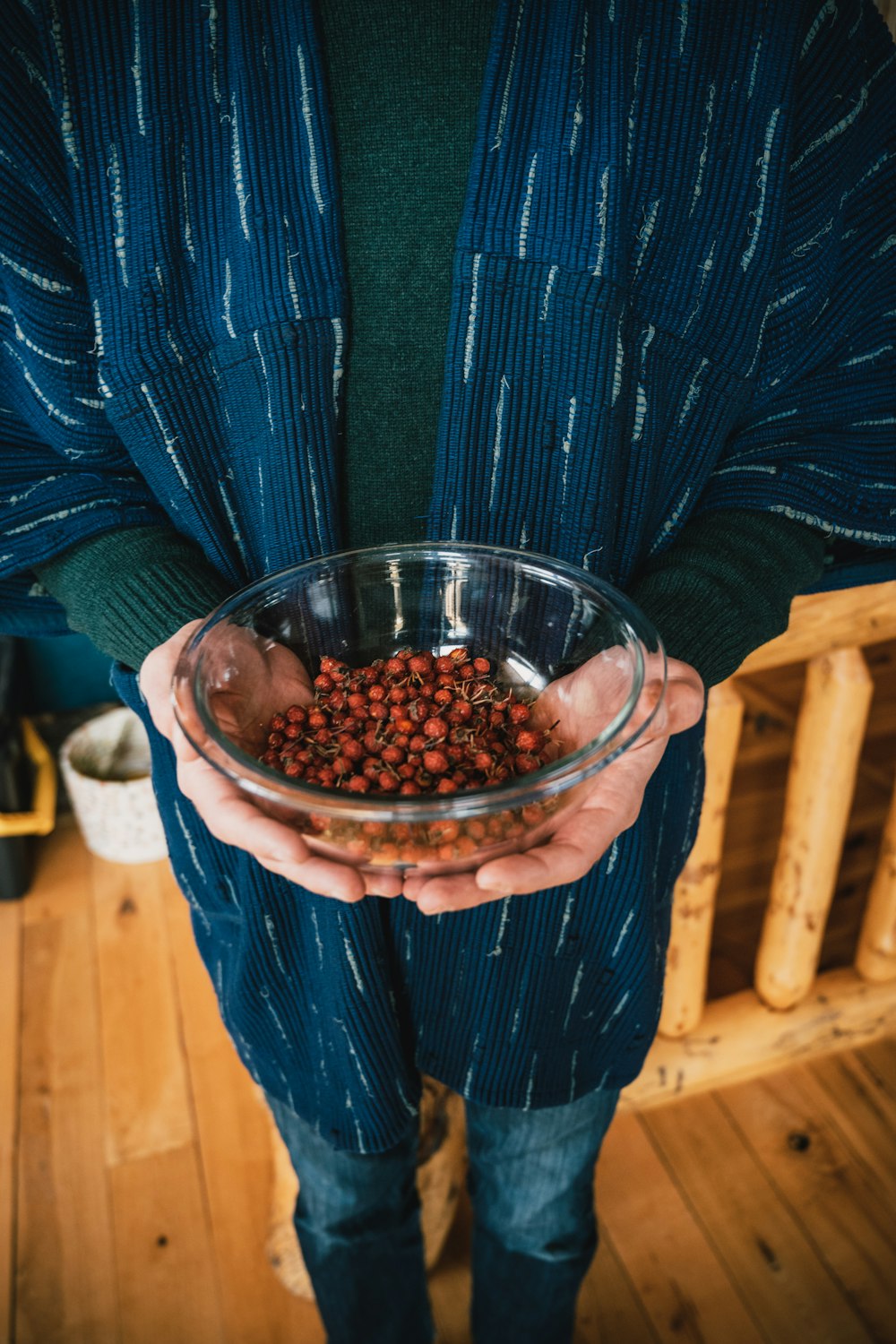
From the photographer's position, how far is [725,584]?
787mm

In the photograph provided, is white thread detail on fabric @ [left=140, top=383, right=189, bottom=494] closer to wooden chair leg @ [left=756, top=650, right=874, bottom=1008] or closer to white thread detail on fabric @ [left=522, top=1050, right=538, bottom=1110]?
white thread detail on fabric @ [left=522, top=1050, right=538, bottom=1110]

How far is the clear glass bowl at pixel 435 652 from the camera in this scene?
584 mm

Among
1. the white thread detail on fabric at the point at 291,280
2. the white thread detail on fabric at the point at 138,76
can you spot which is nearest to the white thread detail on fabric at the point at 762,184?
the white thread detail on fabric at the point at 291,280

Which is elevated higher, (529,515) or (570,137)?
(570,137)

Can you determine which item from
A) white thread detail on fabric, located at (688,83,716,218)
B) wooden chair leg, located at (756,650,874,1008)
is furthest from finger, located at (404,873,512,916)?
wooden chair leg, located at (756,650,874,1008)

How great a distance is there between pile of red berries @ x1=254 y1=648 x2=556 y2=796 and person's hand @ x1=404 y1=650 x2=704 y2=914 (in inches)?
1.3

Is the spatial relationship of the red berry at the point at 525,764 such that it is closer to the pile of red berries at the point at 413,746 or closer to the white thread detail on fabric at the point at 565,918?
the pile of red berries at the point at 413,746

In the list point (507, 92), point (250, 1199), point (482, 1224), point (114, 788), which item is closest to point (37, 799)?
point (114, 788)

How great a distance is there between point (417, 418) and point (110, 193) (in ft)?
0.85

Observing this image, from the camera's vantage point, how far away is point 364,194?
0.67 m

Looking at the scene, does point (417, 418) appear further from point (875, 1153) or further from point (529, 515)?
point (875, 1153)

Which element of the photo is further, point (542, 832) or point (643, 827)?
point (643, 827)

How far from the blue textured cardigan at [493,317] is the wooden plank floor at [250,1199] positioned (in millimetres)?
747

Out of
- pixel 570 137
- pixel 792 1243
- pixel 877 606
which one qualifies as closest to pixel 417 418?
pixel 570 137
